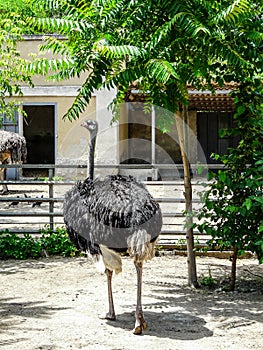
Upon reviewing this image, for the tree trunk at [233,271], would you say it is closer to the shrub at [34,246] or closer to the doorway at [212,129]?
the shrub at [34,246]

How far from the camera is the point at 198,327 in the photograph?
5680 mm

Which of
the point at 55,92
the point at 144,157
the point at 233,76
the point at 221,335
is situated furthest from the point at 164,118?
the point at 144,157

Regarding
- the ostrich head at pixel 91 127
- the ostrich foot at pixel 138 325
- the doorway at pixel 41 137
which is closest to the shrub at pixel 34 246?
the ostrich head at pixel 91 127

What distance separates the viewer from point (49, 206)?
955cm

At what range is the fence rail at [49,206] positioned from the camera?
9.19 meters

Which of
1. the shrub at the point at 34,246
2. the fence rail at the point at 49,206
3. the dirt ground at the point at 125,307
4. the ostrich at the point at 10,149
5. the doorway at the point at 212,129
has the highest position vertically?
the doorway at the point at 212,129

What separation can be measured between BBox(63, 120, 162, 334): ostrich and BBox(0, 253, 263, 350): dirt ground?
0.95 feet

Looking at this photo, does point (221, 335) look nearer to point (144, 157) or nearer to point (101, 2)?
point (101, 2)

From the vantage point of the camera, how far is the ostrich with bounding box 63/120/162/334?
5.45 metres

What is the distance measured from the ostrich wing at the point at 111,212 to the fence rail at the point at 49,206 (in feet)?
4.85

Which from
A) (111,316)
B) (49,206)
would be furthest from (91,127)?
(49,206)

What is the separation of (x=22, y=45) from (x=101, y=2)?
1233 cm

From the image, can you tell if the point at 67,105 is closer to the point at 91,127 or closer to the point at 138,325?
the point at 91,127

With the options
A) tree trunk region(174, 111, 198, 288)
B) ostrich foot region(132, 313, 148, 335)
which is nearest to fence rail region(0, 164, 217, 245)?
tree trunk region(174, 111, 198, 288)
